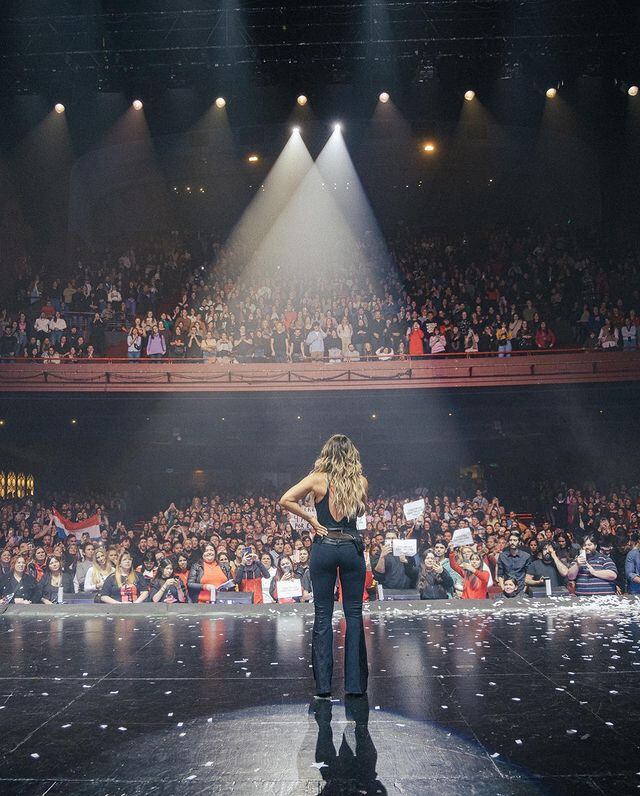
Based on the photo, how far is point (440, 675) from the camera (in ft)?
14.5

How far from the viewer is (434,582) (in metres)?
8.48

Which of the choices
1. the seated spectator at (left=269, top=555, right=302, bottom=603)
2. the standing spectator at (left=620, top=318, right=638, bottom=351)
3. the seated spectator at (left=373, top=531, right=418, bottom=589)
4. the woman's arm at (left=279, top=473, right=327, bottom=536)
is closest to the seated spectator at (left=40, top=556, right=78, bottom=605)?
the seated spectator at (left=269, top=555, right=302, bottom=603)

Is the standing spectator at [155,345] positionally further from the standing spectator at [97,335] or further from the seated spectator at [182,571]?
the seated spectator at [182,571]

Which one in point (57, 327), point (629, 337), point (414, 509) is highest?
point (57, 327)

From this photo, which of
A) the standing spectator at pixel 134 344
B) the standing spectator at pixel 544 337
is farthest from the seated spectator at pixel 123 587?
the standing spectator at pixel 544 337

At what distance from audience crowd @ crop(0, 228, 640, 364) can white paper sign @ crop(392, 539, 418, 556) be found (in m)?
7.20

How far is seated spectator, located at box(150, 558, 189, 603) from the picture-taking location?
8.71 metres

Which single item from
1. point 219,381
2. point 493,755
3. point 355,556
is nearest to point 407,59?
point 219,381

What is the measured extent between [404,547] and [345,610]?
203 inches

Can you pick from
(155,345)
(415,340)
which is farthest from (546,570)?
(155,345)

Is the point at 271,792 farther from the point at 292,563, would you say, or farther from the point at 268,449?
the point at 268,449

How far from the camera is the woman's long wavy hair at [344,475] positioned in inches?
161

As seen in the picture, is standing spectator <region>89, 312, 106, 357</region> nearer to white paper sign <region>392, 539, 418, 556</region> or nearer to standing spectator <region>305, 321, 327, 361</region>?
standing spectator <region>305, 321, 327, 361</region>

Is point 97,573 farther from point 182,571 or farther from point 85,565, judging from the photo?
point 85,565
